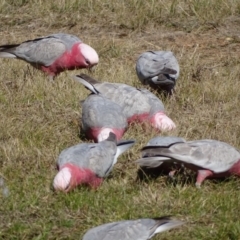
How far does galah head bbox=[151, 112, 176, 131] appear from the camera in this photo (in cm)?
606

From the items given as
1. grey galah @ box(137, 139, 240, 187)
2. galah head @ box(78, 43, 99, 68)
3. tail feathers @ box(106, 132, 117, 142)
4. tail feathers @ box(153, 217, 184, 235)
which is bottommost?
galah head @ box(78, 43, 99, 68)

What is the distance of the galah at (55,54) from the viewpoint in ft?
24.0

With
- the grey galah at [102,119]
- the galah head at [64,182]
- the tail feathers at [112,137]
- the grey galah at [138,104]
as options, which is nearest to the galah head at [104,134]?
the grey galah at [102,119]

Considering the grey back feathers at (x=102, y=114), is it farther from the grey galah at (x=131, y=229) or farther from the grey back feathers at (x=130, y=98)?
the grey galah at (x=131, y=229)

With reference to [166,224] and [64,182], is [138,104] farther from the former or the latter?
[166,224]

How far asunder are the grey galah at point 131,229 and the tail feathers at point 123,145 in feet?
3.37

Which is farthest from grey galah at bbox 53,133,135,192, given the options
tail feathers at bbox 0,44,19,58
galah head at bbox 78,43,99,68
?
tail feathers at bbox 0,44,19,58

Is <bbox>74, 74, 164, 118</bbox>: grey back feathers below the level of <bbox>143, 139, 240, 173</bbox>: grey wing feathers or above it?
below

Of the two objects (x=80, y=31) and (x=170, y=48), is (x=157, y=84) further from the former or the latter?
(x=80, y=31)

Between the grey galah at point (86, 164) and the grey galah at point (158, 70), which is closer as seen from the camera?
the grey galah at point (86, 164)

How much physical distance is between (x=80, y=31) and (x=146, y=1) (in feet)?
2.59

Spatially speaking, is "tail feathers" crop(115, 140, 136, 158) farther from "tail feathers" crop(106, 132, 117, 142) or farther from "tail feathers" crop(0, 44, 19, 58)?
"tail feathers" crop(0, 44, 19, 58)

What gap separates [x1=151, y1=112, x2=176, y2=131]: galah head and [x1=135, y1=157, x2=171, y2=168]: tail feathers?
76 centimetres

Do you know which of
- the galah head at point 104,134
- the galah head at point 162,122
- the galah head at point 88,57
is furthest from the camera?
the galah head at point 88,57
